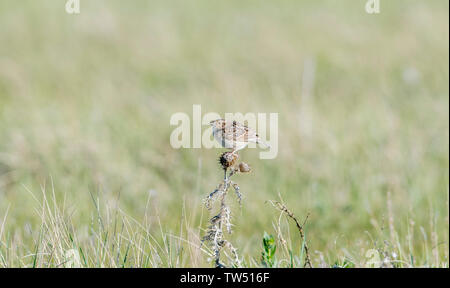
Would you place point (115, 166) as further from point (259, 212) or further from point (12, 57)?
point (12, 57)

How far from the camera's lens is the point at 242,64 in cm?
841

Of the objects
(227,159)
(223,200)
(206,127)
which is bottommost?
(223,200)

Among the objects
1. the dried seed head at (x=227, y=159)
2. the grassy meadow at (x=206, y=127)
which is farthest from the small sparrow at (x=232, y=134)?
the grassy meadow at (x=206, y=127)

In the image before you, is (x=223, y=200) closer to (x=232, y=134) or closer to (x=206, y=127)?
(x=232, y=134)

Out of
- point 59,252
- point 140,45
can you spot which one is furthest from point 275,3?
point 59,252

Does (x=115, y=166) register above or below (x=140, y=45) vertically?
below

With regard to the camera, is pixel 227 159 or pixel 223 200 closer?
pixel 227 159

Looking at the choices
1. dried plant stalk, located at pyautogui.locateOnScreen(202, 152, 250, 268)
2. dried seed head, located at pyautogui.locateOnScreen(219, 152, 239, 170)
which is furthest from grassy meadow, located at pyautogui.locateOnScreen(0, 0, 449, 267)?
dried seed head, located at pyautogui.locateOnScreen(219, 152, 239, 170)

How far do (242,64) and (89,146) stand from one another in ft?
11.1

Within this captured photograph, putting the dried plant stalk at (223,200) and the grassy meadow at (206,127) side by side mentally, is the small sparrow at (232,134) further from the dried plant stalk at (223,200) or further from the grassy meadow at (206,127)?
the grassy meadow at (206,127)

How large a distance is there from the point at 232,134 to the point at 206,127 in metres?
3.85

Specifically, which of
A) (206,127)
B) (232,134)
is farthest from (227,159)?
(206,127)

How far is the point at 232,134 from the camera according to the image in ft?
6.95

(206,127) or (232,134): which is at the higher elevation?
(206,127)
